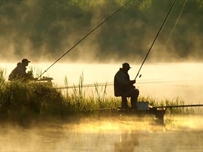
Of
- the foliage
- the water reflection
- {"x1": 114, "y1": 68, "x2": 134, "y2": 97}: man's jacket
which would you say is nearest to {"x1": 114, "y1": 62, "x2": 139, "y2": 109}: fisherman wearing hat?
{"x1": 114, "y1": 68, "x2": 134, "y2": 97}: man's jacket

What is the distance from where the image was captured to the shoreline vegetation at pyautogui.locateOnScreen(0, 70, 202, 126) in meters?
14.9

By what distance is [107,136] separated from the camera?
519 inches

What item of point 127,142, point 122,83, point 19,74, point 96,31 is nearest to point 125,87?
point 122,83

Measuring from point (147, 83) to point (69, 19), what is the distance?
34.0m

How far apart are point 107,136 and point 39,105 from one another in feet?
8.42

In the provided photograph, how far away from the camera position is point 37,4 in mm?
62469

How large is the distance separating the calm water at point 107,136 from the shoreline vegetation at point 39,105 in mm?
482

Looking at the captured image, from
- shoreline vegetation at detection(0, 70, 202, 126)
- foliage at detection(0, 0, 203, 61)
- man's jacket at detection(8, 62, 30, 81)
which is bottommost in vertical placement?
shoreline vegetation at detection(0, 70, 202, 126)

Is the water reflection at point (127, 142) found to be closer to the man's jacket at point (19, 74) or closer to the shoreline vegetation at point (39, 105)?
the shoreline vegetation at point (39, 105)

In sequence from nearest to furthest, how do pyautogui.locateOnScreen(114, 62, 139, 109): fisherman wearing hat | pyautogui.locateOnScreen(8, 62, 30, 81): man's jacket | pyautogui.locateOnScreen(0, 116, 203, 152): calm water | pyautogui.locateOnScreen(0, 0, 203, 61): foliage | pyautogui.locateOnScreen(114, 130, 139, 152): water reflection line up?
pyautogui.locateOnScreen(114, 130, 139, 152): water reflection, pyautogui.locateOnScreen(0, 116, 203, 152): calm water, pyautogui.locateOnScreen(114, 62, 139, 109): fisherman wearing hat, pyautogui.locateOnScreen(8, 62, 30, 81): man's jacket, pyautogui.locateOnScreen(0, 0, 203, 61): foliage

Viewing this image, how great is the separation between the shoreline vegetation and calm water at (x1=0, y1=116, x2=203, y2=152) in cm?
48

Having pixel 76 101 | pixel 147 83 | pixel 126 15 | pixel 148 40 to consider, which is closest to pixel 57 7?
pixel 126 15

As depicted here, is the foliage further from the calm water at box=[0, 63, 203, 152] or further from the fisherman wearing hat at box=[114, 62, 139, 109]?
the calm water at box=[0, 63, 203, 152]

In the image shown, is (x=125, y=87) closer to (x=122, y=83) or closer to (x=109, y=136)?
(x=122, y=83)
